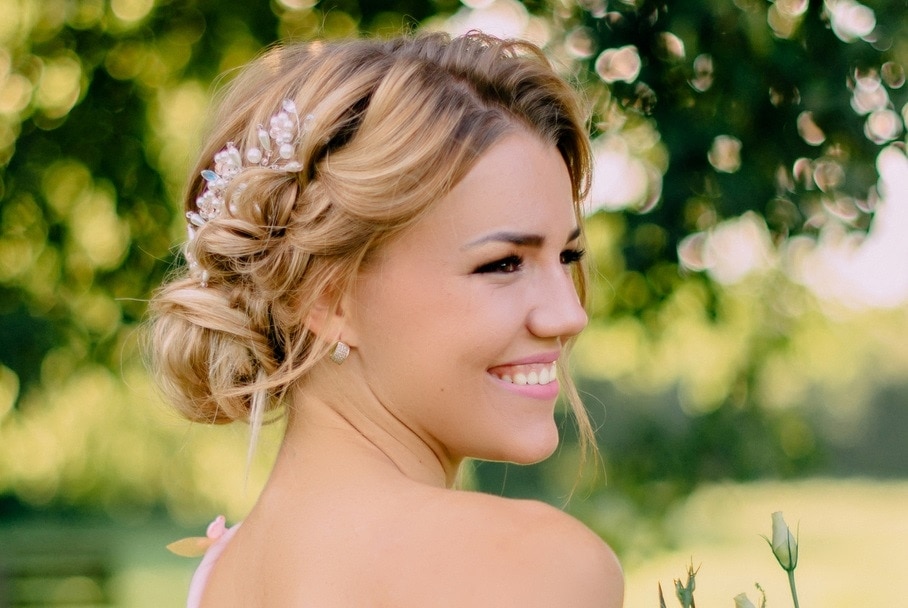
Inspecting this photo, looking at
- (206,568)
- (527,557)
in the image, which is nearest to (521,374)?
(527,557)

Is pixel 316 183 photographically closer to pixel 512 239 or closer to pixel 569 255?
pixel 512 239

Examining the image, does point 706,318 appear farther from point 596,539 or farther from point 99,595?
point 99,595

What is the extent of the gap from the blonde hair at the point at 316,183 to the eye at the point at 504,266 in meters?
0.14

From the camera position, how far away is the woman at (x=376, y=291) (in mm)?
1906

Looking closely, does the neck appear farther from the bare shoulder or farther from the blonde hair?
the bare shoulder

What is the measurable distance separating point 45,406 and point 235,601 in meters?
3.24

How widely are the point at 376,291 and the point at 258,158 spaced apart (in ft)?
1.20

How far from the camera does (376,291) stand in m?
1.97

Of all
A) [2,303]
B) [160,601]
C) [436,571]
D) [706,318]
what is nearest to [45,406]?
[2,303]

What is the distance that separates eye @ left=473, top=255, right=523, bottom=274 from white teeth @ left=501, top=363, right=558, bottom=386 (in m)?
0.18

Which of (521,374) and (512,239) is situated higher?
(512,239)

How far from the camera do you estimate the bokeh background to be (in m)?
4.11

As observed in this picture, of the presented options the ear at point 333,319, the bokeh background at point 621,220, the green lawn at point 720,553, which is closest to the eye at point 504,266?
the ear at point 333,319

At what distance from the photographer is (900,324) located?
20.2ft
